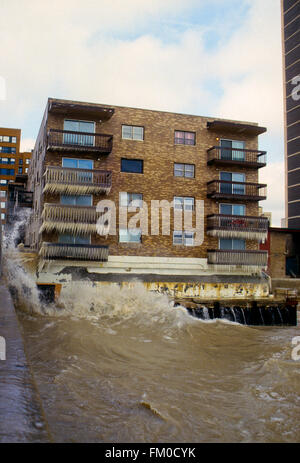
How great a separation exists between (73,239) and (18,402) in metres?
20.4

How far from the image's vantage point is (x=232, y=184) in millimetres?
26844

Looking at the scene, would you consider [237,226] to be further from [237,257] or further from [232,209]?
[237,257]

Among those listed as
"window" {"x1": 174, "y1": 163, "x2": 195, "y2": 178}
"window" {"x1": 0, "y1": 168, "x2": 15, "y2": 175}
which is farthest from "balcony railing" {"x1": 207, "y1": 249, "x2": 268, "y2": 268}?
"window" {"x1": 0, "y1": 168, "x2": 15, "y2": 175}

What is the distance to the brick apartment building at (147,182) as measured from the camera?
2319 centimetres

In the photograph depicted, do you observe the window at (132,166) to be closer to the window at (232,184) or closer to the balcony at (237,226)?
the balcony at (237,226)

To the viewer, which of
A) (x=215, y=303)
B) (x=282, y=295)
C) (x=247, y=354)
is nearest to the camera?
(x=247, y=354)

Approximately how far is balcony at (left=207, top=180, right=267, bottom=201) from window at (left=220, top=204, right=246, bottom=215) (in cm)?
74

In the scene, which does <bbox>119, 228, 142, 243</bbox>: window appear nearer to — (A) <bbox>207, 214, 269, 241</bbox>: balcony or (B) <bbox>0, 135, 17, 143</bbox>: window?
(A) <bbox>207, 214, 269, 241</bbox>: balcony

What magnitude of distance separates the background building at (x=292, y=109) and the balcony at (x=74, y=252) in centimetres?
2550

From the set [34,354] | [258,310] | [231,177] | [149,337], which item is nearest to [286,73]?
[231,177]

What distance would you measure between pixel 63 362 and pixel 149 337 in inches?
218

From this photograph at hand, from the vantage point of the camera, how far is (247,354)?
12.2m

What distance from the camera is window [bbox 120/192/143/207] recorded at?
81.9 feet

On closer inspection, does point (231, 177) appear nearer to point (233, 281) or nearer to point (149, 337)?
point (233, 281)
